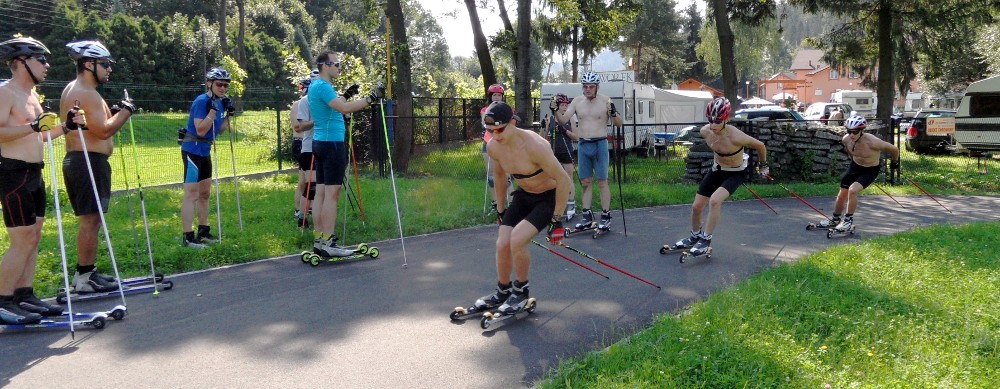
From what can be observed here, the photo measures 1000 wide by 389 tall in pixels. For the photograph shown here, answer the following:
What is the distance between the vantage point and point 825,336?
17.6ft

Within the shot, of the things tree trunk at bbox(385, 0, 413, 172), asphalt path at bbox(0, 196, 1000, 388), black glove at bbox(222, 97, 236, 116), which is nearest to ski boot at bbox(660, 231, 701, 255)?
asphalt path at bbox(0, 196, 1000, 388)

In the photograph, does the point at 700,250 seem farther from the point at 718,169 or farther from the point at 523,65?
the point at 523,65

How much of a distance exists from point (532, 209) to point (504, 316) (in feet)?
2.92

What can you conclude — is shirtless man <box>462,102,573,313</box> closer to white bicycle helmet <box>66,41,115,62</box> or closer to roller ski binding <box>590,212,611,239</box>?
white bicycle helmet <box>66,41,115,62</box>

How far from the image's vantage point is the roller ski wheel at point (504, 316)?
19.0 feet

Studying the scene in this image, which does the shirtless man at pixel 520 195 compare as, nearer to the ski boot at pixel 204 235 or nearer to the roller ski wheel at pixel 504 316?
the roller ski wheel at pixel 504 316

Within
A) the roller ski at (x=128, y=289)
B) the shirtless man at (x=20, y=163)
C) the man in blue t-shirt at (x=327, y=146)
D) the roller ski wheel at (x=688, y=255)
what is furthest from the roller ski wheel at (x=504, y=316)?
the shirtless man at (x=20, y=163)

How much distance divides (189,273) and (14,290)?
7.03 ft

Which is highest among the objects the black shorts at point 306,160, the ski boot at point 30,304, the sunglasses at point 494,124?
the sunglasses at point 494,124

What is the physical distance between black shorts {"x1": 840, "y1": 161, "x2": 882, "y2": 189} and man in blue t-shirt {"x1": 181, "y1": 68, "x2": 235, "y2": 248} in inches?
323

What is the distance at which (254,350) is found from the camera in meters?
5.22

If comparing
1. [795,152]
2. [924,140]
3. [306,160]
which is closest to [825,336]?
[306,160]

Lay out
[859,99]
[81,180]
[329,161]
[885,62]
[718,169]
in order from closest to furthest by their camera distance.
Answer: [81,180] < [329,161] < [718,169] < [885,62] < [859,99]

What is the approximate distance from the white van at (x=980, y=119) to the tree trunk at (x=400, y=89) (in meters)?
17.2
